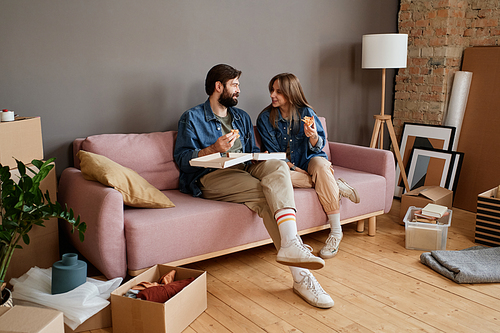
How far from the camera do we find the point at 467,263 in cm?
250

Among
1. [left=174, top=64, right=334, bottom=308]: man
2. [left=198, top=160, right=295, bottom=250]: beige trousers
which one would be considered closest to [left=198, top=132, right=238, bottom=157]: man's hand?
[left=174, top=64, right=334, bottom=308]: man

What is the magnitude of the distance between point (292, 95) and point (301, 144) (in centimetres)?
33

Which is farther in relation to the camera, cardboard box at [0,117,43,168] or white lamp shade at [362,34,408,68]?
white lamp shade at [362,34,408,68]

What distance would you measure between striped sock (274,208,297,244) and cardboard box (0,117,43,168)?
1266mm

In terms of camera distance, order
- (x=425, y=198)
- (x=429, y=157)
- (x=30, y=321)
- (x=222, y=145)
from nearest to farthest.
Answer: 1. (x=30, y=321)
2. (x=222, y=145)
3. (x=425, y=198)
4. (x=429, y=157)

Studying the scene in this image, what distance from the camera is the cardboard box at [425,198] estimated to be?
320 centimetres

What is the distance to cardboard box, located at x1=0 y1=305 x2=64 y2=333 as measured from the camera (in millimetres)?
1475

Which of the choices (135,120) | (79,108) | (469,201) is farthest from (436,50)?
(79,108)

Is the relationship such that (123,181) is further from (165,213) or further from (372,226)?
(372,226)

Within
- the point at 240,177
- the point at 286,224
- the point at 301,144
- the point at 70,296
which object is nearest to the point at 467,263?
the point at 286,224

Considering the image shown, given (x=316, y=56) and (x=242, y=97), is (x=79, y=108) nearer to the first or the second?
(x=242, y=97)

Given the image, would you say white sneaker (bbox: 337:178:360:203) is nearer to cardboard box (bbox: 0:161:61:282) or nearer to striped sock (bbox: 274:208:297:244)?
striped sock (bbox: 274:208:297:244)

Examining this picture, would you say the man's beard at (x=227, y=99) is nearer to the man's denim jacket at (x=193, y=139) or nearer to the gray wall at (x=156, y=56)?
the man's denim jacket at (x=193, y=139)

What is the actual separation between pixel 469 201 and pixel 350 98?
4.32ft
